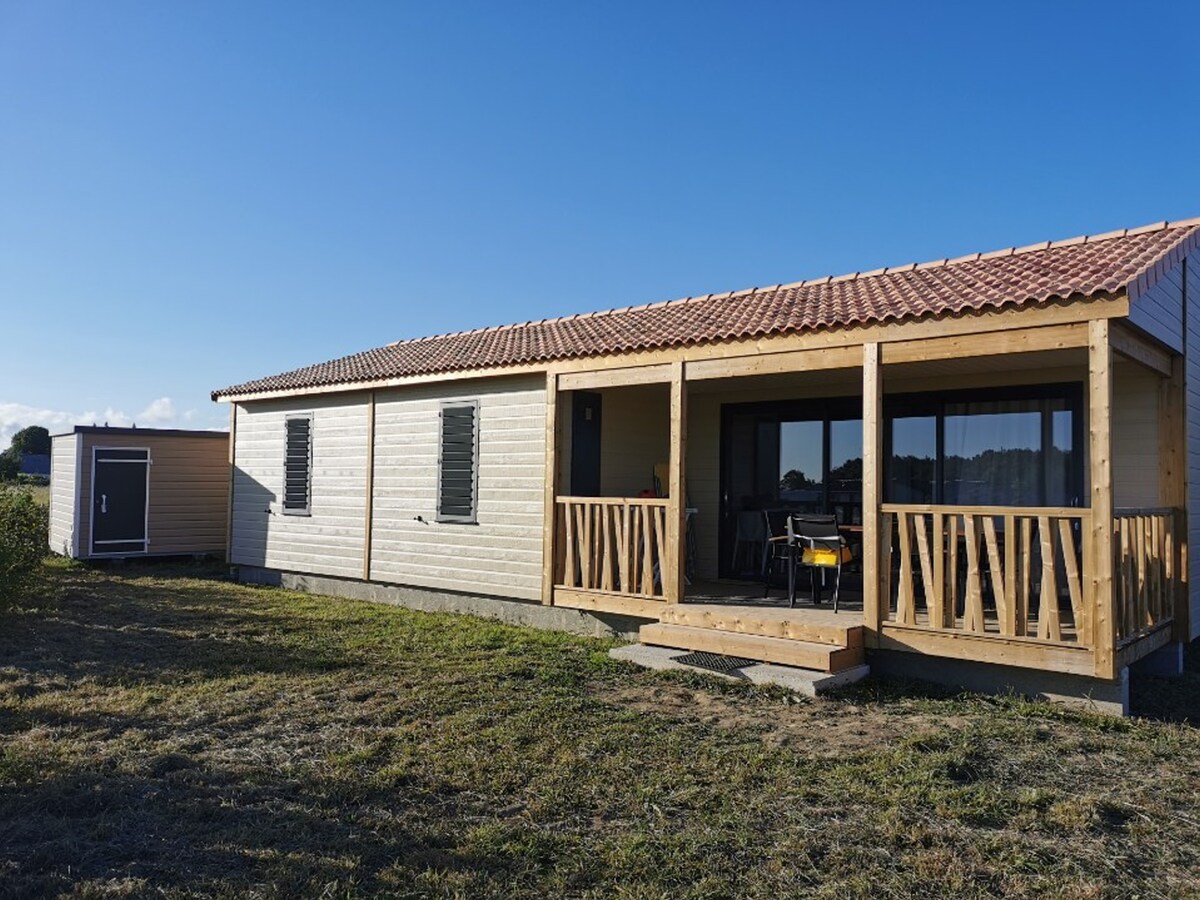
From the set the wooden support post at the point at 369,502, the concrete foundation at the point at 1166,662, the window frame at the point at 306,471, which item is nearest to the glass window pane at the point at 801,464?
the concrete foundation at the point at 1166,662

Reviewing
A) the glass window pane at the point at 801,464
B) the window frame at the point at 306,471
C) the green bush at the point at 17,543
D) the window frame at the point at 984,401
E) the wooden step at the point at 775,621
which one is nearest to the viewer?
the wooden step at the point at 775,621

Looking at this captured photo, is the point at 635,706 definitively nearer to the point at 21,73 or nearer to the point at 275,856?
the point at 275,856

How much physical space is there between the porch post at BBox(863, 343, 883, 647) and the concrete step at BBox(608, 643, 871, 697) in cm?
40

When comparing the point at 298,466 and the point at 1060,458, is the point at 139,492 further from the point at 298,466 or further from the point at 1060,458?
the point at 1060,458

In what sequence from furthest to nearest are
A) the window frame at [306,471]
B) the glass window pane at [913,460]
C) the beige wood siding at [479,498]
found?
the window frame at [306,471], the beige wood siding at [479,498], the glass window pane at [913,460]

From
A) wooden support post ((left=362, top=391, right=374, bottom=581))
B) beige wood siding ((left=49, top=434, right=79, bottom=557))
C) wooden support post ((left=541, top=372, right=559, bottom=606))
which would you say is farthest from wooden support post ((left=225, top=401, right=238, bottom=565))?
wooden support post ((left=541, top=372, right=559, bottom=606))

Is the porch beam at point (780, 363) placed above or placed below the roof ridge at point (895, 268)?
below

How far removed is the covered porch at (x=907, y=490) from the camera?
18.3 feet

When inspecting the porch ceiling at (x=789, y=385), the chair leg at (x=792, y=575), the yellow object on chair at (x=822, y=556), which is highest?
the porch ceiling at (x=789, y=385)

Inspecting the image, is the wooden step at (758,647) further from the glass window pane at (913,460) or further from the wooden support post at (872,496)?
the glass window pane at (913,460)

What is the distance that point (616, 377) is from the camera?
26.4 feet

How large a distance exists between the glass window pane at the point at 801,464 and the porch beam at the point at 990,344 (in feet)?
9.43

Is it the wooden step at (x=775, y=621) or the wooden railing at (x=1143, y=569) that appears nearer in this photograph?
the wooden railing at (x=1143, y=569)

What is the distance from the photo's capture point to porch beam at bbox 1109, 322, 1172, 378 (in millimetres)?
5668
